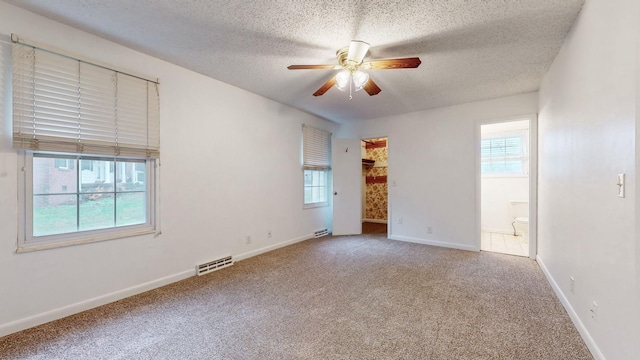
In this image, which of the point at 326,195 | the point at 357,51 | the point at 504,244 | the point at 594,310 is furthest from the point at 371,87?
the point at 504,244

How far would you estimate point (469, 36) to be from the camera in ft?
7.54

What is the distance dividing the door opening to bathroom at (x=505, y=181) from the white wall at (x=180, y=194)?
390 centimetres

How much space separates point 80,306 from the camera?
7.30ft

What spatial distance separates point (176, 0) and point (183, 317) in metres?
2.45

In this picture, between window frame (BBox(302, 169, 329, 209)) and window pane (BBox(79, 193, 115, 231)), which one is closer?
window pane (BBox(79, 193, 115, 231))

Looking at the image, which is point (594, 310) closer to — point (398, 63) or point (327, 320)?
point (327, 320)

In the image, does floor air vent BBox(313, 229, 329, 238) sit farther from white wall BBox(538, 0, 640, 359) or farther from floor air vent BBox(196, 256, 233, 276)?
white wall BBox(538, 0, 640, 359)

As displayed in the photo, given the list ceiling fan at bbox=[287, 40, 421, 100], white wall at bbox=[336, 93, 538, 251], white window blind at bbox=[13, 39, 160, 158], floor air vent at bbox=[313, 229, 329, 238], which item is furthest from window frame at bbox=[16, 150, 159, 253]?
white wall at bbox=[336, 93, 538, 251]

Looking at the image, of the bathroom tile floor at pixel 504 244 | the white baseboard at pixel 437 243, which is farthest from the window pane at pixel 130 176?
the bathroom tile floor at pixel 504 244

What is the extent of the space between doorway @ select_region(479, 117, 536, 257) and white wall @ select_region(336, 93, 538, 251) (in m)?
1.16

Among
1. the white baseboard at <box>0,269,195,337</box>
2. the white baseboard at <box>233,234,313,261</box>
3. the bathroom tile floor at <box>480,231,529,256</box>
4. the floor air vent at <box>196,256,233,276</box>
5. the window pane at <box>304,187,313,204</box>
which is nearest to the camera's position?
the white baseboard at <box>0,269,195,337</box>

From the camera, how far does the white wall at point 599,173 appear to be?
1266mm

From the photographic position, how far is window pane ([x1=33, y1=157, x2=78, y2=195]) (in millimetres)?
2072

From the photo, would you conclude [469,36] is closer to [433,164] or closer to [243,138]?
[433,164]
